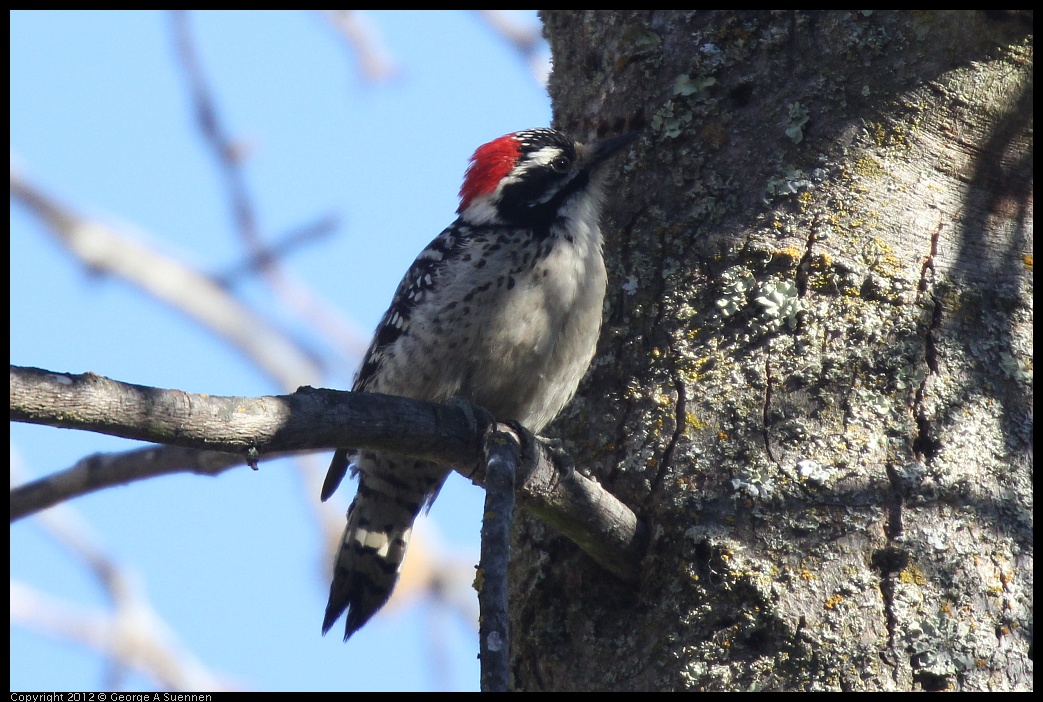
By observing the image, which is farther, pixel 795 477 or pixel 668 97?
pixel 668 97

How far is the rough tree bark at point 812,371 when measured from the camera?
2.96m

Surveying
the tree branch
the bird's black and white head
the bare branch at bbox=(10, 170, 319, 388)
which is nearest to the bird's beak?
the bird's black and white head

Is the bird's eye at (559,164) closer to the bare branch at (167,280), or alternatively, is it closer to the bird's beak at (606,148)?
the bird's beak at (606,148)

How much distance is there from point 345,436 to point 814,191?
73.5 inches

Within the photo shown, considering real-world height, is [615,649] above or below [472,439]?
below

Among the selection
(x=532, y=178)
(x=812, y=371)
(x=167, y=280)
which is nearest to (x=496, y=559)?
(x=812, y=371)

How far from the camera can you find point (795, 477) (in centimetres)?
313

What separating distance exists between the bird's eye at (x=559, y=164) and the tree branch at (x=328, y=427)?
1.37 m

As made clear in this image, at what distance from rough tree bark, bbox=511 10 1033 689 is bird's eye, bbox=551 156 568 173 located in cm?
40

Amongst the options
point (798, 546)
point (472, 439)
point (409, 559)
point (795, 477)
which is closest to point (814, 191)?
point (795, 477)

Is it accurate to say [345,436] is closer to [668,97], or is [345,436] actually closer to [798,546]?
[798,546]

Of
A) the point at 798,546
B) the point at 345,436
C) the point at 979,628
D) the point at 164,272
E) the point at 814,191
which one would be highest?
the point at 164,272

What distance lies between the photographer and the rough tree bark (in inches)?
116

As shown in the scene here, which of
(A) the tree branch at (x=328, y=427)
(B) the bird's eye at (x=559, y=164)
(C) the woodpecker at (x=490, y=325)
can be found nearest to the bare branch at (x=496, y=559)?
(A) the tree branch at (x=328, y=427)
